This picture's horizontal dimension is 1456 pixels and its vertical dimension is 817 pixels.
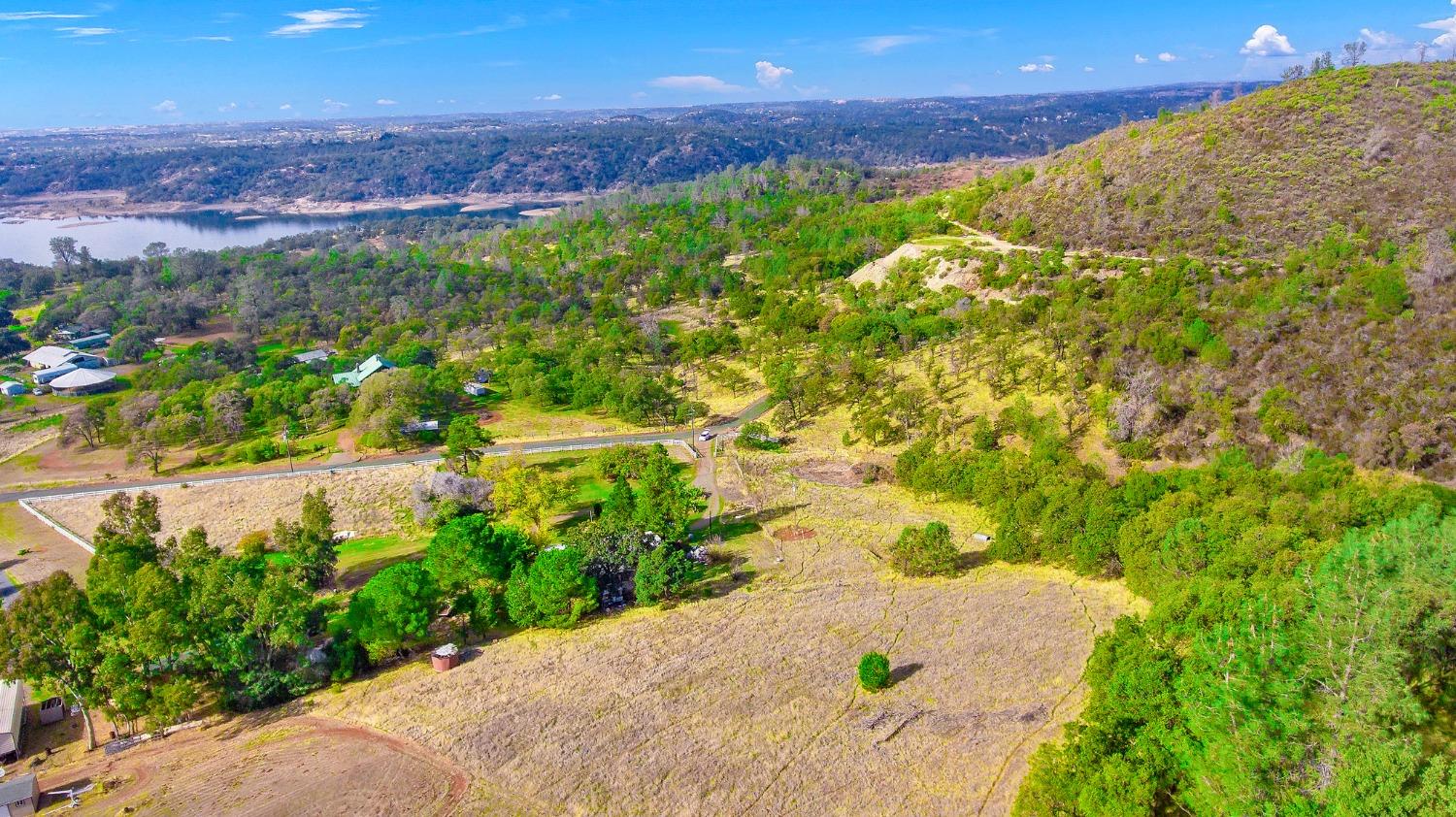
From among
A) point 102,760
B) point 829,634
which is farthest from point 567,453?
point 102,760

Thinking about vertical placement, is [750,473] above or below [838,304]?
below

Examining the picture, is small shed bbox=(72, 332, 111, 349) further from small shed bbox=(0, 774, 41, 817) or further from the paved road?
small shed bbox=(0, 774, 41, 817)

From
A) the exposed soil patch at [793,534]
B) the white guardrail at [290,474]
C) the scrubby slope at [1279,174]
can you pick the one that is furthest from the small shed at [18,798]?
the scrubby slope at [1279,174]

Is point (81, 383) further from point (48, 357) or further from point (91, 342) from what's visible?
point (91, 342)

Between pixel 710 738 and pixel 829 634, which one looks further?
pixel 829 634

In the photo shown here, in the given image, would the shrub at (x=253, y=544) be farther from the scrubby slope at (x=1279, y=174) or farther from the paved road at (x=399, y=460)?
the scrubby slope at (x=1279, y=174)

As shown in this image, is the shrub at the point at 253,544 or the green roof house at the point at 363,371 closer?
the shrub at the point at 253,544

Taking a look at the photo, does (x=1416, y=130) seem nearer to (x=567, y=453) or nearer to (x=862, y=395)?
(x=862, y=395)
